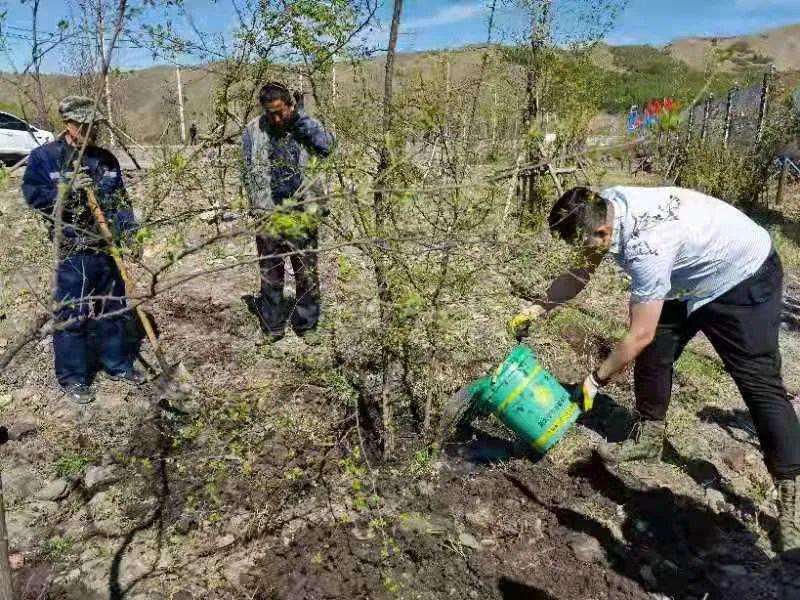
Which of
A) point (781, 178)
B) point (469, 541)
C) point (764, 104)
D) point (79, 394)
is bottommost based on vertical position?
point (469, 541)

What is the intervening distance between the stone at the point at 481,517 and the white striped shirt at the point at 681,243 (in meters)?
1.01

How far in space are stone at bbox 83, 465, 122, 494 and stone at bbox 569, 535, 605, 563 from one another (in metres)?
1.92

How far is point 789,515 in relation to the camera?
2.42m

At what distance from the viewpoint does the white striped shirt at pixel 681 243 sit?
88.2 inches

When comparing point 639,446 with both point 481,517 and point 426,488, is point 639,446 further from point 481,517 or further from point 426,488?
point 426,488

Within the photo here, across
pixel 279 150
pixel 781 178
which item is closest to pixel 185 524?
pixel 279 150

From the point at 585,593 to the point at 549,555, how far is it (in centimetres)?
19

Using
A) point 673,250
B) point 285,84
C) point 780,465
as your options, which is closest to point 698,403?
point 780,465

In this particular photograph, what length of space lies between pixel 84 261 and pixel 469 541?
2.46 meters

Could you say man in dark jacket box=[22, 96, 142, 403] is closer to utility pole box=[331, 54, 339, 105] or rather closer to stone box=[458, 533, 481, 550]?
utility pole box=[331, 54, 339, 105]

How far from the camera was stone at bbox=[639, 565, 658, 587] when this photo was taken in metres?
2.29

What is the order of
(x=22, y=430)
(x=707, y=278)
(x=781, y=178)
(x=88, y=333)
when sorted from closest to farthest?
(x=707, y=278), (x=22, y=430), (x=88, y=333), (x=781, y=178)

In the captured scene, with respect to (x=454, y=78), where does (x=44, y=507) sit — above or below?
below

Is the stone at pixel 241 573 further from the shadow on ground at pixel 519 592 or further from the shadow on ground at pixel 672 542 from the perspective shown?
the shadow on ground at pixel 672 542
